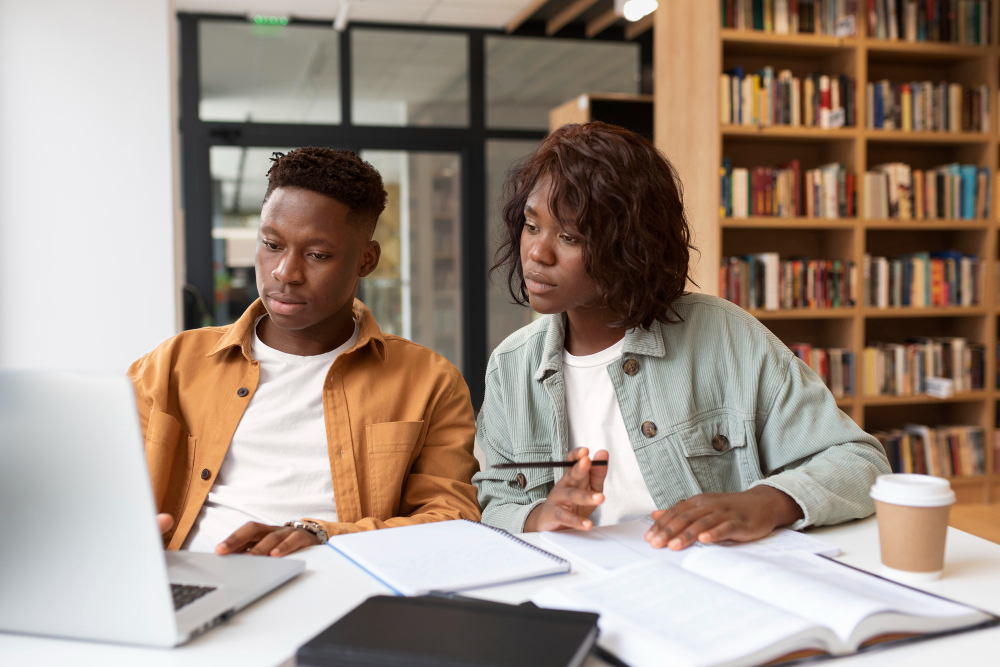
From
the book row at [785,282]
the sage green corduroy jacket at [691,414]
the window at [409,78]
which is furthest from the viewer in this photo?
the window at [409,78]

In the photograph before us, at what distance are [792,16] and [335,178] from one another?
9.45 ft

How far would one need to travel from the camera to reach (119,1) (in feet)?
9.25

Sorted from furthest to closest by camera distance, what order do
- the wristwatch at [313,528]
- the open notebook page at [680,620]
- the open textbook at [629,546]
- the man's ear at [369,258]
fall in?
the man's ear at [369,258]
the wristwatch at [313,528]
the open textbook at [629,546]
the open notebook page at [680,620]

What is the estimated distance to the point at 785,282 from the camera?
365 cm

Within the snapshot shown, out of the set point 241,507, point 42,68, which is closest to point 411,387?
point 241,507

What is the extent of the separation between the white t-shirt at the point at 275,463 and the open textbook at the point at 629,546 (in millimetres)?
478

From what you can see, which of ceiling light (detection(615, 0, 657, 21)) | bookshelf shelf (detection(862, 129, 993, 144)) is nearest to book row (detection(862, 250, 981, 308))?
bookshelf shelf (detection(862, 129, 993, 144))

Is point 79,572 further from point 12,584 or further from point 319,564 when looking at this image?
point 319,564

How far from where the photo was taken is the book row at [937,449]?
3.81 meters

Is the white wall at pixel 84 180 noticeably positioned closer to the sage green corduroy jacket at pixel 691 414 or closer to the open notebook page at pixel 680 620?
the sage green corduroy jacket at pixel 691 414

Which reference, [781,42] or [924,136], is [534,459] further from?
[924,136]

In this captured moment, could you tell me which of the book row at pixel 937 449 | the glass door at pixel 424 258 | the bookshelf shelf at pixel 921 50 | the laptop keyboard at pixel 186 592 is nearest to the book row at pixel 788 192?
the bookshelf shelf at pixel 921 50

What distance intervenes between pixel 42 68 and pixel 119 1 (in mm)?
348

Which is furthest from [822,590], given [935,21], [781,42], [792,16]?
[935,21]
